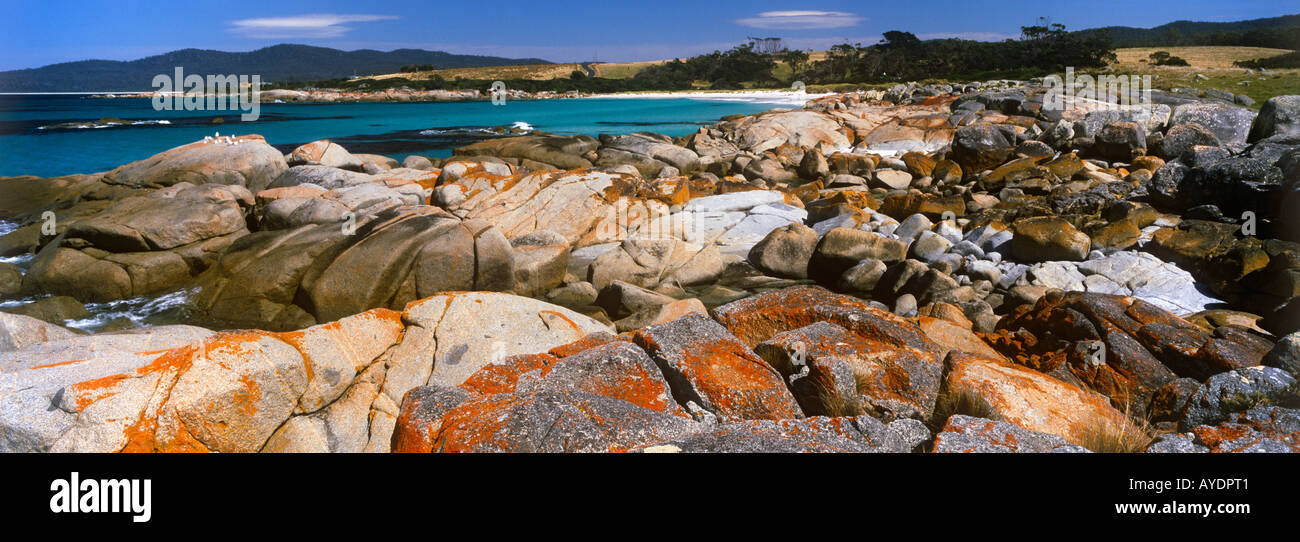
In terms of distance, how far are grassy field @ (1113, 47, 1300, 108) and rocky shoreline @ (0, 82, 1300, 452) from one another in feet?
30.5

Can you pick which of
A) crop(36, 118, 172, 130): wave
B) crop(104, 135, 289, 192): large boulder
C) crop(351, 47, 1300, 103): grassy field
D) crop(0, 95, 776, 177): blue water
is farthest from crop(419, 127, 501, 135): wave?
crop(351, 47, 1300, 103): grassy field

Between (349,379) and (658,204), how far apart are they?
12.9 m

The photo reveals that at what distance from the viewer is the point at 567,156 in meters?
25.5

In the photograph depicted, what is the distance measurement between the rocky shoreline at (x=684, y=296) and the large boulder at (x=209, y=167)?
11 cm

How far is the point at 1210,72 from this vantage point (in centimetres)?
3525

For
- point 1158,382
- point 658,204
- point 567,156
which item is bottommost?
point 1158,382

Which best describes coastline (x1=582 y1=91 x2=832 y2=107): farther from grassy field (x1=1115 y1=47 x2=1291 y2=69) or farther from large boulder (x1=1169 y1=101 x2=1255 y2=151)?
large boulder (x1=1169 y1=101 x2=1255 y2=151)

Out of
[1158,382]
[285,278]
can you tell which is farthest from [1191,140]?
[285,278]

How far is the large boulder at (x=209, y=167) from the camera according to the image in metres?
19.1

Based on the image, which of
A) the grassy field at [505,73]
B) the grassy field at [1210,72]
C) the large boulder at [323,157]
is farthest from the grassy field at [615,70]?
the large boulder at [323,157]

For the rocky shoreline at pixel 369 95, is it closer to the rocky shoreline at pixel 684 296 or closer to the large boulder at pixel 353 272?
the rocky shoreline at pixel 684 296

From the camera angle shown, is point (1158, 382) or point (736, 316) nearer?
point (1158, 382)
